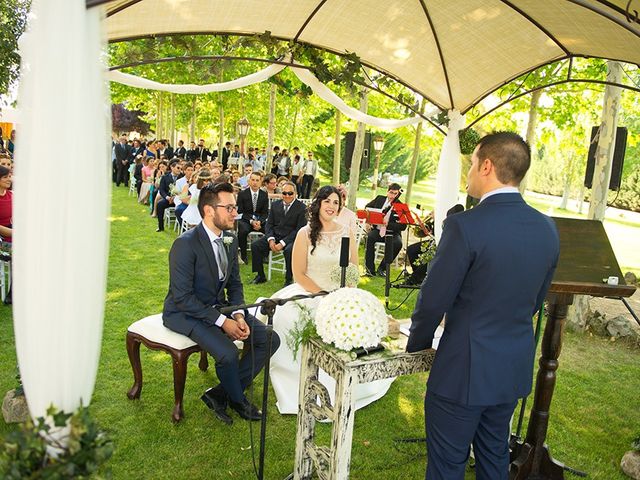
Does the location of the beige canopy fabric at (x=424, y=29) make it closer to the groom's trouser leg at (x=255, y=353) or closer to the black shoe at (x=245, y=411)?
the groom's trouser leg at (x=255, y=353)

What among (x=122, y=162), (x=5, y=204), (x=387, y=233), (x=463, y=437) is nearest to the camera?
(x=463, y=437)

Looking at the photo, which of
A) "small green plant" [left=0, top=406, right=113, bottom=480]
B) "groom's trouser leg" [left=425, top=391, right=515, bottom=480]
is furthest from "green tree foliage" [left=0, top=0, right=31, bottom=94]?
"groom's trouser leg" [left=425, top=391, right=515, bottom=480]

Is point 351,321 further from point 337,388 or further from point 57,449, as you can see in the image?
point 57,449

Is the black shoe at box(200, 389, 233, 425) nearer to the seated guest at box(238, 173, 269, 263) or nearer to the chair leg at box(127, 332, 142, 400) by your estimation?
the chair leg at box(127, 332, 142, 400)

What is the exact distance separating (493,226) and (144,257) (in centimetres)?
813

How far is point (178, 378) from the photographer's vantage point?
414 centimetres

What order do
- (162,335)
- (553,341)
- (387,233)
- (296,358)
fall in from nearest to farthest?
1. (553,341)
2. (162,335)
3. (296,358)
4. (387,233)

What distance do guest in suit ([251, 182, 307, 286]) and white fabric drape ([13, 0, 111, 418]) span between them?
6.47 metres

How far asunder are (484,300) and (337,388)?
0.98 m

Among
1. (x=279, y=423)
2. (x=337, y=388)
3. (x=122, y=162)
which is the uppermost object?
(x=122, y=162)

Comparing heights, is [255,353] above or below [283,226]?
below

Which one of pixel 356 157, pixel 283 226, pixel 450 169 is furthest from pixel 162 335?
pixel 356 157

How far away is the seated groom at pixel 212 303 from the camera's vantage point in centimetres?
416

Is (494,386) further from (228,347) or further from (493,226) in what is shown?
(228,347)
